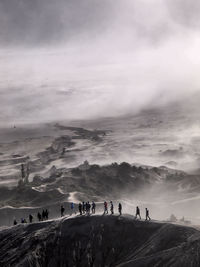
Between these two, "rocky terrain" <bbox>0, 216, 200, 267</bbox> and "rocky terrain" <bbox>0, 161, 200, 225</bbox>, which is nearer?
"rocky terrain" <bbox>0, 216, 200, 267</bbox>

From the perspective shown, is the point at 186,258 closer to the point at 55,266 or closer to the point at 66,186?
the point at 55,266

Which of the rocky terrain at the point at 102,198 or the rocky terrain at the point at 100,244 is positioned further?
the rocky terrain at the point at 102,198

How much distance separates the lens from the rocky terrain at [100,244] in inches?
2677

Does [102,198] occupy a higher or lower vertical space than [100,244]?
higher

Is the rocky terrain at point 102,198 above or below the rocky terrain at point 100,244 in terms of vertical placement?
above

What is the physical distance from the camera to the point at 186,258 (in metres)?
64.9

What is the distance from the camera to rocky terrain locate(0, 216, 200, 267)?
6800 centimetres

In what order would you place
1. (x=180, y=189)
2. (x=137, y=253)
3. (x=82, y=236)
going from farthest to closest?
(x=180, y=189), (x=82, y=236), (x=137, y=253)

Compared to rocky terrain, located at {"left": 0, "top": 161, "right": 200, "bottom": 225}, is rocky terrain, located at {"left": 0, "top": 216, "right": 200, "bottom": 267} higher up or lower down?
lower down

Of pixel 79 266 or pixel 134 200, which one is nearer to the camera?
pixel 79 266

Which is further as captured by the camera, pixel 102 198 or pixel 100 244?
pixel 102 198

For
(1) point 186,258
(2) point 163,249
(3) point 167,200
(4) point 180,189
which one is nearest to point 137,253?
(2) point 163,249

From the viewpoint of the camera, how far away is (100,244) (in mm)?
74500

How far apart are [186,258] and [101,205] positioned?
329ft
